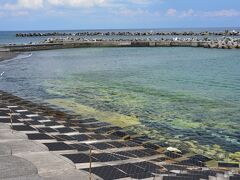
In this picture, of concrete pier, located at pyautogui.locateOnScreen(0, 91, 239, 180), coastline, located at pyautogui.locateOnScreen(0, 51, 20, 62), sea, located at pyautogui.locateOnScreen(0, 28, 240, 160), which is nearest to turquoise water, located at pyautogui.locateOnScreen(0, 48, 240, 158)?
sea, located at pyautogui.locateOnScreen(0, 28, 240, 160)

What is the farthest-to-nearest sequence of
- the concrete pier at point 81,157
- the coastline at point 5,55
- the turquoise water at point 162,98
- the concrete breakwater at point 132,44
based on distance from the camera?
the concrete breakwater at point 132,44 → the coastline at point 5,55 → the turquoise water at point 162,98 → the concrete pier at point 81,157

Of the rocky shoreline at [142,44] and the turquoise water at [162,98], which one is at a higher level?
the rocky shoreline at [142,44]

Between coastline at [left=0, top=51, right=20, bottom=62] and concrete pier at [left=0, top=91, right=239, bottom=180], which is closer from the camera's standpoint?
concrete pier at [left=0, top=91, right=239, bottom=180]

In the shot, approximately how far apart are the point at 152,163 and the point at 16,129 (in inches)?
227

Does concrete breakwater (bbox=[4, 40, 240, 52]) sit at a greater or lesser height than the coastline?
greater

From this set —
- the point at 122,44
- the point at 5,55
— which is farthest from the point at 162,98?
the point at 122,44

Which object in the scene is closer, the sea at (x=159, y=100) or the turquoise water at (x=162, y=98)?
the sea at (x=159, y=100)

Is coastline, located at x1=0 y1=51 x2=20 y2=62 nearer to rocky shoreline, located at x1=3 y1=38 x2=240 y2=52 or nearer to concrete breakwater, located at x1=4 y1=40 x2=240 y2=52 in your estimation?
rocky shoreline, located at x1=3 y1=38 x2=240 y2=52

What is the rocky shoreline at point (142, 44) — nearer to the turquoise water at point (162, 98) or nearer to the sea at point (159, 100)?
the turquoise water at point (162, 98)

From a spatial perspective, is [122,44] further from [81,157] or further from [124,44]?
[81,157]

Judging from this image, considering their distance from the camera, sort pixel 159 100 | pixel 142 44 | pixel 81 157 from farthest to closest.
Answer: pixel 142 44 → pixel 159 100 → pixel 81 157

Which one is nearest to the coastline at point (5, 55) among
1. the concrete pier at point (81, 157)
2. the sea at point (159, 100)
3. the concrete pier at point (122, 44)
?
the concrete pier at point (122, 44)

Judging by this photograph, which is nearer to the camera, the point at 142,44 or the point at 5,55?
the point at 5,55

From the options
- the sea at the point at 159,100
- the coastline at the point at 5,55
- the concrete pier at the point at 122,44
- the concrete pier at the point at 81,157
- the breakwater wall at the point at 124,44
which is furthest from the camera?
the breakwater wall at the point at 124,44
